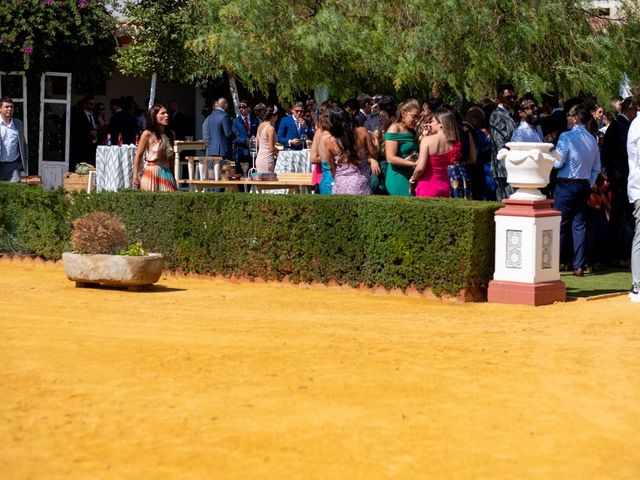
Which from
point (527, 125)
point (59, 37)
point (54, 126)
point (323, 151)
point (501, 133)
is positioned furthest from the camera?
point (54, 126)

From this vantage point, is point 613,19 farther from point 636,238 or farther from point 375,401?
point 375,401

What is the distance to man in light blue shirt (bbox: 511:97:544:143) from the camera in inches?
587

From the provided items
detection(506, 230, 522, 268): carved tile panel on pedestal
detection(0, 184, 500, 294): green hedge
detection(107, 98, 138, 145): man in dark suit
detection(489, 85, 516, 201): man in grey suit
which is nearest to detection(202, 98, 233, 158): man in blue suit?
detection(107, 98, 138, 145): man in dark suit

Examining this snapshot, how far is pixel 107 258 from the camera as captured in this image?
13766mm

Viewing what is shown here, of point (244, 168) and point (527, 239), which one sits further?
point (244, 168)

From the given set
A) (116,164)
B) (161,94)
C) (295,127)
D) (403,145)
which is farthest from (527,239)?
(161,94)

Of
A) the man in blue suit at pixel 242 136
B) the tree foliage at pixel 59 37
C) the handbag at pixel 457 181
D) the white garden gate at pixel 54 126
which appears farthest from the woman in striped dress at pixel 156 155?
the white garden gate at pixel 54 126

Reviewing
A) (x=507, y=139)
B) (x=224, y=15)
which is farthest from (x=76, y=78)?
(x=507, y=139)

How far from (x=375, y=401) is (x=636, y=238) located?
5.60m

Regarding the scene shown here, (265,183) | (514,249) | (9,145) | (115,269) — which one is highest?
(9,145)

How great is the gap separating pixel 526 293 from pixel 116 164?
1082 centimetres

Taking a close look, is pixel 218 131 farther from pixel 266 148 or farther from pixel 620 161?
pixel 620 161

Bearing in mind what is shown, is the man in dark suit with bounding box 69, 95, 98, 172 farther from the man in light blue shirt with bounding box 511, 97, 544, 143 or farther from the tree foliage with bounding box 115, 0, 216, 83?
the man in light blue shirt with bounding box 511, 97, 544, 143

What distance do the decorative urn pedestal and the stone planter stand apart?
364cm
